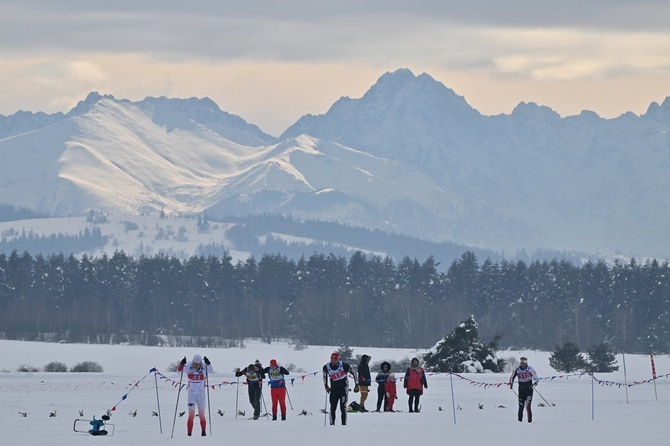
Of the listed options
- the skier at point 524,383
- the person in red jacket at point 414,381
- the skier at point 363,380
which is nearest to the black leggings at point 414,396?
the person in red jacket at point 414,381

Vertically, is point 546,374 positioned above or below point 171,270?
below

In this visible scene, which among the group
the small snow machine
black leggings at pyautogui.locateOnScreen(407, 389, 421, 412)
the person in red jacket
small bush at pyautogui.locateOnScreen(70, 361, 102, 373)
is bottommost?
the small snow machine

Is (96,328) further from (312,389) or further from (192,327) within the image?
(312,389)

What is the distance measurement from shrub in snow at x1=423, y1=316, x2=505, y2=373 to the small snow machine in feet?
97.4

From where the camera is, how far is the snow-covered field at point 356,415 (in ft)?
103

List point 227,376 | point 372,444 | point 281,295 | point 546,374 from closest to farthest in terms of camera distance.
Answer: point 372,444, point 227,376, point 546,374, point 281,295

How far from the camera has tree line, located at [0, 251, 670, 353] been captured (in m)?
123

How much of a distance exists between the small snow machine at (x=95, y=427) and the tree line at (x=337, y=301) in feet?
262

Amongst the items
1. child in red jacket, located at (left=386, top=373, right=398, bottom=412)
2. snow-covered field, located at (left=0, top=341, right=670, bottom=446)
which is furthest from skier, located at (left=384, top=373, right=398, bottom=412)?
snow-covered field, located at (left=0, top=341, right=670, bottom=446)

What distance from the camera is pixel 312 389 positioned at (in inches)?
2035

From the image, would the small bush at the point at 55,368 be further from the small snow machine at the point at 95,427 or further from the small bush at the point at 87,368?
the small snow machine at the point at 95,427

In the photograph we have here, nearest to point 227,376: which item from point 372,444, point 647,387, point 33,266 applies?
point 647,387

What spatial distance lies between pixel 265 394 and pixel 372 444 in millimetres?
17374

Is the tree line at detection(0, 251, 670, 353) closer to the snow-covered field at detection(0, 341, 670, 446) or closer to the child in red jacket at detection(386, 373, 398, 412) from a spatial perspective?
the snow-covered field at detection(0, 341, 670, 446)
